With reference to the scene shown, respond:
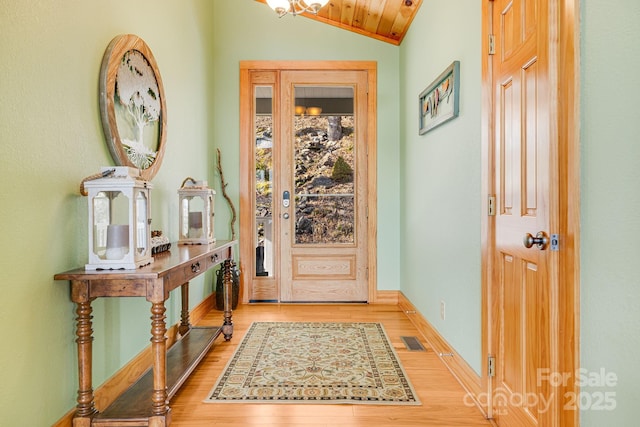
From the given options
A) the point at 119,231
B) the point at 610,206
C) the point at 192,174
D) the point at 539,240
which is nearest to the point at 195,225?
the point at 192,174

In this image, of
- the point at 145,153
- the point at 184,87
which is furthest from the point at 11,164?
the point at 184,87

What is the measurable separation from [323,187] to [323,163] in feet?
0.88

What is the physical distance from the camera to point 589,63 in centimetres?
122

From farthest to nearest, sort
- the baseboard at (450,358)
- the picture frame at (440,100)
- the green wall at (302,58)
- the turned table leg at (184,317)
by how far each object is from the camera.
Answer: the green wall at (302,58)
the turned table leg at (184,317)
the picture frame at (440,100)
the baseboard at (450,358)

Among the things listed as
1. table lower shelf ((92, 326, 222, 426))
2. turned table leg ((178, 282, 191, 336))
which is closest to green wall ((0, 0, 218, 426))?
table lower shelf ((92, 326, 222, 426))

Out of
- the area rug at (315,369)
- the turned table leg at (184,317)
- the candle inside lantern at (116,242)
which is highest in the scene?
the candle inside lantern at (116,242)

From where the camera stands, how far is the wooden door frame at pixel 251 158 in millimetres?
4449

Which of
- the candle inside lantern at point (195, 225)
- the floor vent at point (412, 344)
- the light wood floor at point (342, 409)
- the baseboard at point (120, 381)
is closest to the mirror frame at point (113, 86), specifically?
the candle inside lantern at point (195, 225)

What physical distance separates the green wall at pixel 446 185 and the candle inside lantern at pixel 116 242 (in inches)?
70.5

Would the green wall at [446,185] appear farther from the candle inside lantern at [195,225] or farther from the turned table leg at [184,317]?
the turned table leg at [184,317]

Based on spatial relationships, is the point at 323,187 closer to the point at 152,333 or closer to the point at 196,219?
the point at 196,219

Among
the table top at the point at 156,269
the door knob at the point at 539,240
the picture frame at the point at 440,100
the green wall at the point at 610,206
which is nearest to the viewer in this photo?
the green wall at the point at 610,206

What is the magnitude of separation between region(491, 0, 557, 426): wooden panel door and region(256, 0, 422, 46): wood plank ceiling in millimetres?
1967

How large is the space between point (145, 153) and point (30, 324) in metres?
1.31
